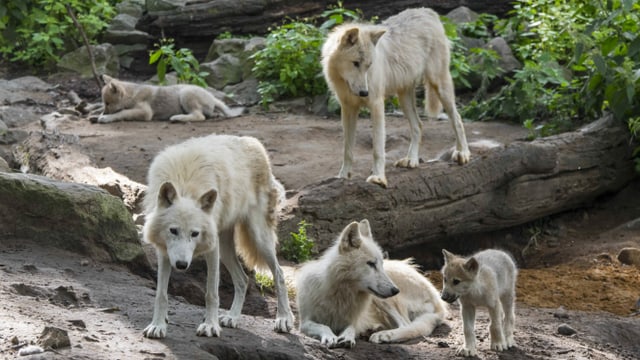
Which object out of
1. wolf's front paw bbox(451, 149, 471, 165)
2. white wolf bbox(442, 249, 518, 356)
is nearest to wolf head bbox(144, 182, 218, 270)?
white wolf bbox(442, 249, 518, 356)

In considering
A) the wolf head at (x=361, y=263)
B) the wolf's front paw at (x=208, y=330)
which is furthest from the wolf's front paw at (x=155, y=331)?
the wolf head at (x=361, y=263)

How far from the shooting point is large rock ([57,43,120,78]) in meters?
17.3

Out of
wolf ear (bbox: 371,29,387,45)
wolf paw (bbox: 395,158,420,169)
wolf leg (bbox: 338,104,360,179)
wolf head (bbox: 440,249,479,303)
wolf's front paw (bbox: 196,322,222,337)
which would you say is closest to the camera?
wolf's front paw (bbox: 196,322,222,337)

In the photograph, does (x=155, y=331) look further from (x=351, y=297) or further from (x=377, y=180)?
(x=377, y=180)

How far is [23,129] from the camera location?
12930 millimetres

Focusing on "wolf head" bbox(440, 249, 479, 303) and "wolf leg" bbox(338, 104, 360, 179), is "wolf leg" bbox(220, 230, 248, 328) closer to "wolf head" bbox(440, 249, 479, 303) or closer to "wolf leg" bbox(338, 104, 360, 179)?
"wolf head" bbox(440, 249, 479, 303)

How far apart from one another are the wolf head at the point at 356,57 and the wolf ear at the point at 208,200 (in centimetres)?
370

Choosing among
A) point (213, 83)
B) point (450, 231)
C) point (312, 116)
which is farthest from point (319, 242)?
point (213, 83)

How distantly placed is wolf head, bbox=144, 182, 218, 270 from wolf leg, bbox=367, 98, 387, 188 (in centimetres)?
387

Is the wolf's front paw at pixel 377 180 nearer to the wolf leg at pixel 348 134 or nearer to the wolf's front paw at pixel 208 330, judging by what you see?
the wolf leg at pixel 348 134

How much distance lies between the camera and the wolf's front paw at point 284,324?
6.03 metres

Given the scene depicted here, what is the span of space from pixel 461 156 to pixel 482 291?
3.74 meters

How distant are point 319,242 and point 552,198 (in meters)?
3.20

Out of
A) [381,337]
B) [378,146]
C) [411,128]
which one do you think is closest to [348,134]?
[378,146]
